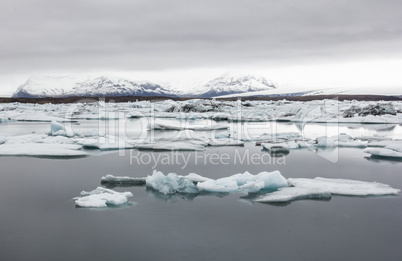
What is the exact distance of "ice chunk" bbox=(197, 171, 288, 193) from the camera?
14.3 ft

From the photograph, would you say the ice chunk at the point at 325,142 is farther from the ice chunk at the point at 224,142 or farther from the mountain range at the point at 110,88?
the mountain range at the point at 110,88

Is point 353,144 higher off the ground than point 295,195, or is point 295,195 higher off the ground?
point 353,144

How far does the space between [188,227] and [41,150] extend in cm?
447

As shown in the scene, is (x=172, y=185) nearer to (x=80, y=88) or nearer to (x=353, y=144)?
(x=353, y=144)

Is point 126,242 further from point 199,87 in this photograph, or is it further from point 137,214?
point 199,87

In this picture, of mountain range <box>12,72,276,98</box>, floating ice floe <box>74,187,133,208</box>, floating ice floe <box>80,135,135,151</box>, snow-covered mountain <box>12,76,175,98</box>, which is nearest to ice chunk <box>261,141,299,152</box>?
floating ice floe <box>80,135,135,151</box>

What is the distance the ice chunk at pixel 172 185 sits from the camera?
4.31m

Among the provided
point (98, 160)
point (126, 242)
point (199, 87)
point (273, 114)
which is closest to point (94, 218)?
point (126, 242)

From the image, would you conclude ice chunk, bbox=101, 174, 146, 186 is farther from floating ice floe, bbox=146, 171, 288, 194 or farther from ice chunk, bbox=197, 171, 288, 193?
ice chunk, bbox=197, 171, 288, 193

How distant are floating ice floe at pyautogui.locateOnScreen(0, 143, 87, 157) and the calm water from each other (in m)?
1.81

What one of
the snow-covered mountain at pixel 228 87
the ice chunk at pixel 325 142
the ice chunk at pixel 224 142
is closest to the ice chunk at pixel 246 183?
the ice chunk at pixel 224 142

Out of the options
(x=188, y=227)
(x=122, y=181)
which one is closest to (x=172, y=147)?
(x=122, y=181)

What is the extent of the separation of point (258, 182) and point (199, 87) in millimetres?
195923

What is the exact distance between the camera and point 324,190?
13.6 feet
